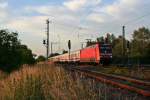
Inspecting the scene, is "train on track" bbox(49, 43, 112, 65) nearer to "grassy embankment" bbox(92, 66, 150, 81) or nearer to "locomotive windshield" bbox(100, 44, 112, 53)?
"locomotive windshield" bbox(100, 44, 112, 53)

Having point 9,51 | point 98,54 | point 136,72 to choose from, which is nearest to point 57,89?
point 136,72

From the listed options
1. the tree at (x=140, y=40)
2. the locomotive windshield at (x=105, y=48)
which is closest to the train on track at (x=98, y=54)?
the locomotive windshield at (x=105, y=48)

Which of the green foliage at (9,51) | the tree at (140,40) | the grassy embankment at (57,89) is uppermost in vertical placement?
the tree at (140,40)

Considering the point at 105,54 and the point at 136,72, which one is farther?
the point at 105,54

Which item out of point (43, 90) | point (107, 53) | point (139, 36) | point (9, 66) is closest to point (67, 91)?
point (43, 90)

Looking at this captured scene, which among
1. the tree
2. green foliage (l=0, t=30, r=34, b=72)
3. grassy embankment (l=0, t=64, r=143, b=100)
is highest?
the tree

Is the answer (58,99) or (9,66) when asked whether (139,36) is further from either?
(58,99)

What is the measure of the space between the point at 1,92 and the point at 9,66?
2443 centimetres

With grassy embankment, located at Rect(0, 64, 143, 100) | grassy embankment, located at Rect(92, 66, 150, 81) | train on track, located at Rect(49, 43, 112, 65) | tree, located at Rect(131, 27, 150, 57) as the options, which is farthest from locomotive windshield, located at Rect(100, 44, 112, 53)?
tree, located at Rect(131, 27, 150, 57)

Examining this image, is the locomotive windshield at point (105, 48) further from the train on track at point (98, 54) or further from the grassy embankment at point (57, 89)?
the grassy embankment at point (57, 89)

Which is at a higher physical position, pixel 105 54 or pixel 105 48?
pixel 105 48

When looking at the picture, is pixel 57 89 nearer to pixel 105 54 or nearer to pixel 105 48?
pixel 105 54

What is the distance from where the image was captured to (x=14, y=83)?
17.4 metres

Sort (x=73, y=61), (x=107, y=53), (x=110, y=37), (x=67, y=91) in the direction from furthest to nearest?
(x=110, y=37)
(x=73, y=61)
(x=107, y=53)
(x=67, y=91)
